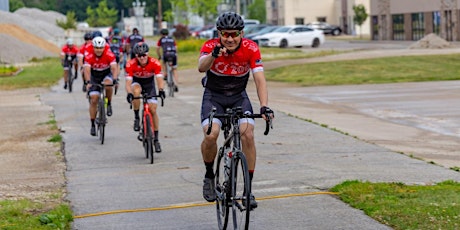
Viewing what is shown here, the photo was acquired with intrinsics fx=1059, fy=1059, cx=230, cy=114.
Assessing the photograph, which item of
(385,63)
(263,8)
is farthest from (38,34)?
(385,63)

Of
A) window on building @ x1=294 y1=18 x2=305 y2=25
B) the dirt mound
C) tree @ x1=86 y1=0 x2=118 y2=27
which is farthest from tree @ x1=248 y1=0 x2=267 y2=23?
the dirt mound

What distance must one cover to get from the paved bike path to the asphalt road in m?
0.01

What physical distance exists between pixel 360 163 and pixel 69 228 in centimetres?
512

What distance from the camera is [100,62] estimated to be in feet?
62.0

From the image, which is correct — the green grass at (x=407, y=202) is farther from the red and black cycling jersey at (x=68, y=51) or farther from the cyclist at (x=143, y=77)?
the red and black cycling jersey at (x=68, y=51)

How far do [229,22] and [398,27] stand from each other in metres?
70.4

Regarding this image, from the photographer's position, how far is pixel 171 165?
1477cm

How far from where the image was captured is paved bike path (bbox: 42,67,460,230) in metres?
10.1

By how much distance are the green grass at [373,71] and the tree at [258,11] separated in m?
84.3

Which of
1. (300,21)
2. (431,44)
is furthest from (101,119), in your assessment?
(300,21)

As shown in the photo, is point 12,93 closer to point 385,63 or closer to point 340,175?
point 385,63

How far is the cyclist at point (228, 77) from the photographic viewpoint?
30.2ft

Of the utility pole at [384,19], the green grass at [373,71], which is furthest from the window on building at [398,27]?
the green grass at [373,71]

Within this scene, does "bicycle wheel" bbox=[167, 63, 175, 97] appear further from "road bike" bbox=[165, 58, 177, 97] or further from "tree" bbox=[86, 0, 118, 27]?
"tree" bbox=[86, 0, 118, 27]
